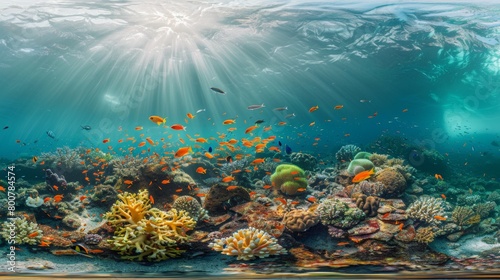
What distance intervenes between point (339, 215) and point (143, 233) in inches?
174

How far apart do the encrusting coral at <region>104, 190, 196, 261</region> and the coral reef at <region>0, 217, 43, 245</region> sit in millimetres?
1876

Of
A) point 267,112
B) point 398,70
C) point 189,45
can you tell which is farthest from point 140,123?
point 398,70

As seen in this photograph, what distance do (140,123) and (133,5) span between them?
3740 cm

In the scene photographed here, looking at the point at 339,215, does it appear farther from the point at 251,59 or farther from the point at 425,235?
the point at 251,59

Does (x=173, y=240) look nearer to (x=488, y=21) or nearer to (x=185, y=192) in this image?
(x=185, y=192)

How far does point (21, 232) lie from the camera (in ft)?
20.5

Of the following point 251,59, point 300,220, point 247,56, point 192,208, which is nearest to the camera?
point 300,220

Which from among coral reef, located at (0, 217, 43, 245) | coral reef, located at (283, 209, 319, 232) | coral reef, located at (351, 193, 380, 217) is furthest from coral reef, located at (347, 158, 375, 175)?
coral reef, located at (0, 217, 43, 245)

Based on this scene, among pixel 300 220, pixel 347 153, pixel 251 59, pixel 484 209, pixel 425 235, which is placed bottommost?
pixel 347 153

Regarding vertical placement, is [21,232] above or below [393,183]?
above

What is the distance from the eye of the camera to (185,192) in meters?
8.80

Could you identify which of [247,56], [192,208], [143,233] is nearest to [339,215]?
[192,208]

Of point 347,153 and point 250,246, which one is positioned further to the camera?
point 347,153

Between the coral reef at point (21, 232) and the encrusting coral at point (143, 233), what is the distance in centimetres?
188
